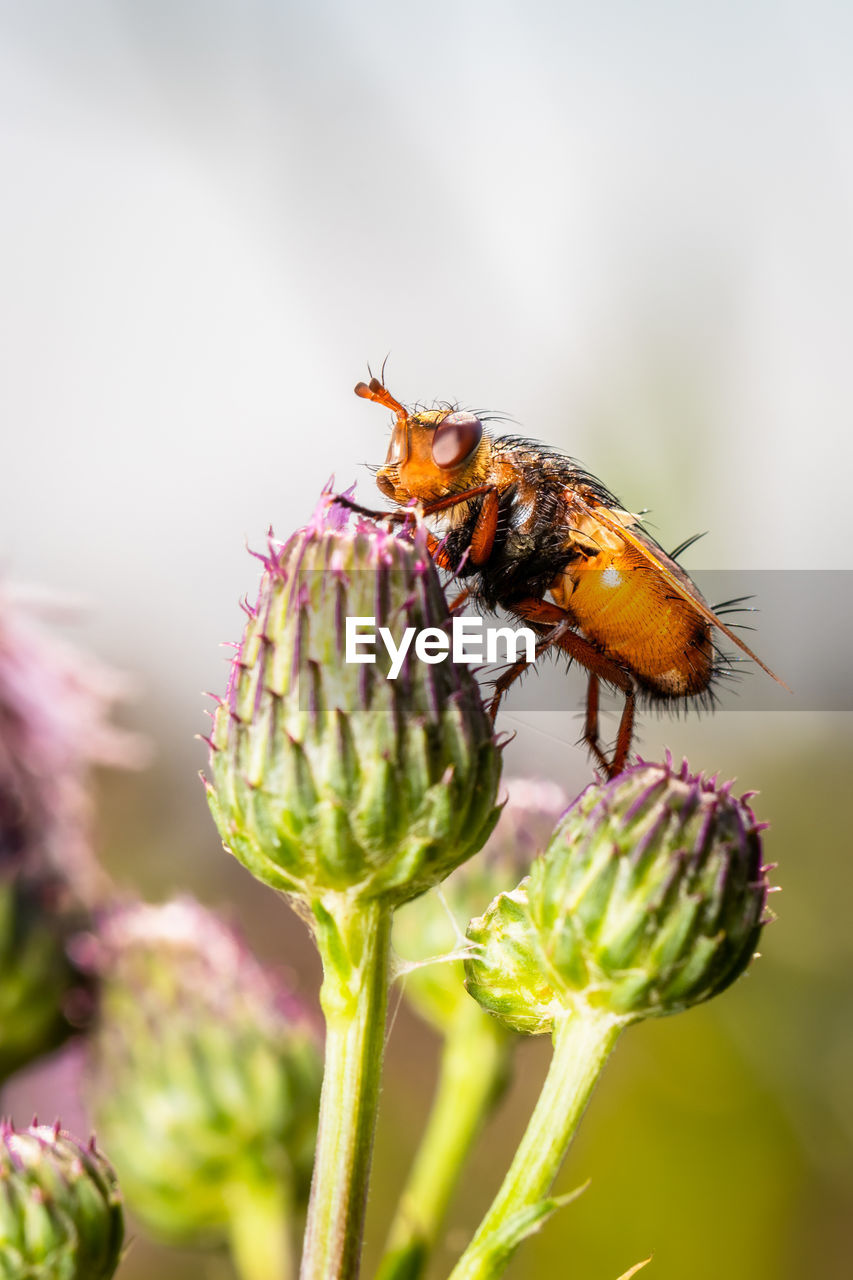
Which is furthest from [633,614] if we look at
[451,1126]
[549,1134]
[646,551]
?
[549,1134]

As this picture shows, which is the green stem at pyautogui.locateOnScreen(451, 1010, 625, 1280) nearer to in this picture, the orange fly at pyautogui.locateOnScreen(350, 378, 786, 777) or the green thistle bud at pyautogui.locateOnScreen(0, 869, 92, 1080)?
the orange fly at pyautogui.locateOnScreen(350, 378, 786, 777)

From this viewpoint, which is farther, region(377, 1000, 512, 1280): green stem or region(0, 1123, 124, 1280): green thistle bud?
region(377, 1000, 512, 1280): green stem

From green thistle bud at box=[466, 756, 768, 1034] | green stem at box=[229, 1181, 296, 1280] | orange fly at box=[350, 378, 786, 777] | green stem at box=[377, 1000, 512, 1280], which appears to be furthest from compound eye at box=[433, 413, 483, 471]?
green stem at box=[229, 1181, 296, 1280]

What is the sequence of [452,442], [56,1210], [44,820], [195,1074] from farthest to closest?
1. [44,820]
2. [195,1074]
3. [452,442]
4. [56,1210]

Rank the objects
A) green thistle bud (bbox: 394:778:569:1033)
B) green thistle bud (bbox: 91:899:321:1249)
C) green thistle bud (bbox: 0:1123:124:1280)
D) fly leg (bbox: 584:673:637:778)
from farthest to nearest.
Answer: green thistle bud (bbox: 394:778:569:1033) → green thistle bud (bbox: 91:899:321:1249) → fly leg (bbox: 584:673:637:778) → green thistle bud (bbox: 0:1123:124:1280)

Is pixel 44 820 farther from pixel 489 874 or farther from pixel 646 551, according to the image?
pixel 646 551

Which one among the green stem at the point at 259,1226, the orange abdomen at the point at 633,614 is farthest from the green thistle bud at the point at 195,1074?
the orange abdomen at the point at 633,614

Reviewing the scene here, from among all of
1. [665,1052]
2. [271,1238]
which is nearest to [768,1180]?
[665,1052]

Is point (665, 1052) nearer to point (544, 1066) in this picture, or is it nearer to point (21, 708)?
point (544, 1066)
